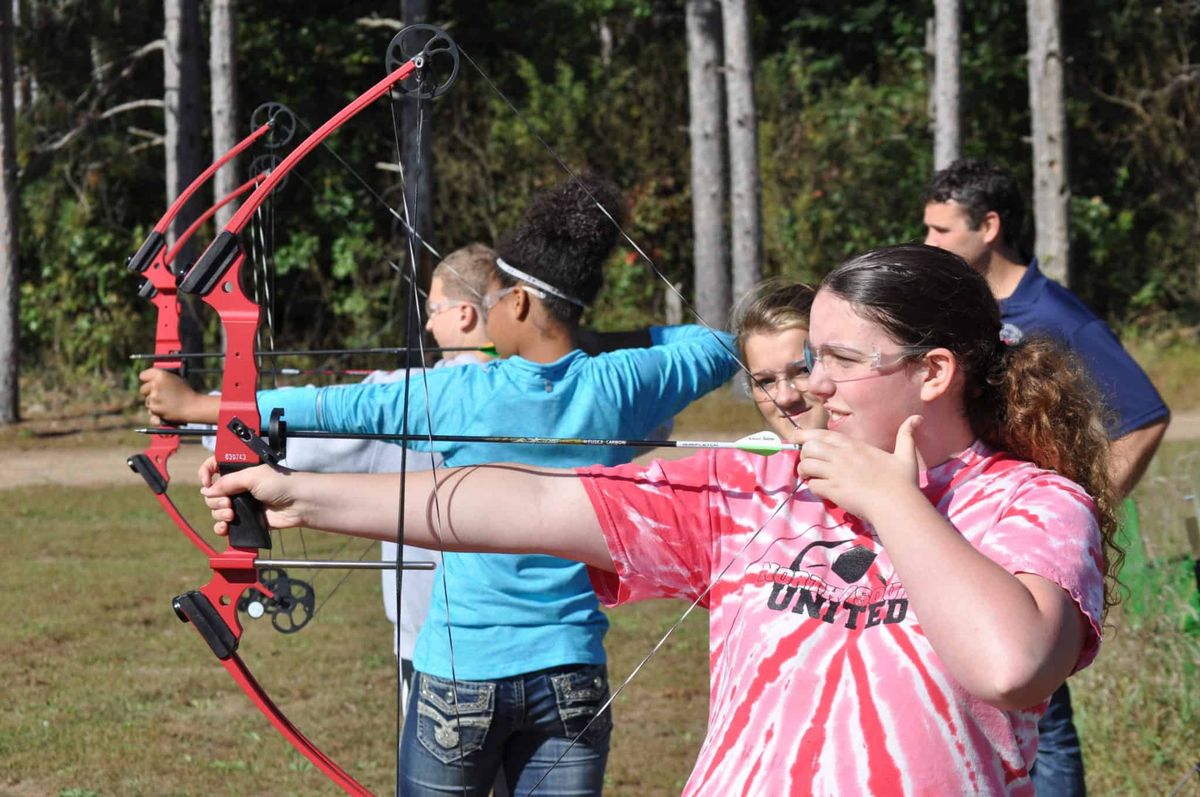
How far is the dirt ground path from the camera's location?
32.3 ft

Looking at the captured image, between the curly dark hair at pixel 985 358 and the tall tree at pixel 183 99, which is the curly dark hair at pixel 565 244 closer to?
the curly dark hair at pixel 985 358

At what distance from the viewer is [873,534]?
1.60m

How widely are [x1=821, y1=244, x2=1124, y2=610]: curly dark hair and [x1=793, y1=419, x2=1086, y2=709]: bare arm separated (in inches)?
7.9

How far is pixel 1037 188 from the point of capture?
41.2 ft

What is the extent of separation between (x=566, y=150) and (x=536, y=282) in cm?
1423

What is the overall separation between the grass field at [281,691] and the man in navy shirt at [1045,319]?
0.36 metres

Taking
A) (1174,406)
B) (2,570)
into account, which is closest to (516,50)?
(1174,406)

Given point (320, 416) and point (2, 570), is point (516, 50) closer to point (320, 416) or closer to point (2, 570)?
point (2, 570)

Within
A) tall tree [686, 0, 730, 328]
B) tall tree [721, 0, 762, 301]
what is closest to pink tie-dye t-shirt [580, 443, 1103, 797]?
tall tree [721, 0, 762, 301]

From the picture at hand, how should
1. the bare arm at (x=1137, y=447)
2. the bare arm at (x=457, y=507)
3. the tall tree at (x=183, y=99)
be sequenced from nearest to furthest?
the bare arm at (x=457, y=507), the bare arm at (x=1137, y=447), the tall tree at (x=183, y=99)

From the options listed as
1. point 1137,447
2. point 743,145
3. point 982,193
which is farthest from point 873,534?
point 743,145

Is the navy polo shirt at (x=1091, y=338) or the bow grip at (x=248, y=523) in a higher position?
the navy polo shirt at (x=1091, y=338)

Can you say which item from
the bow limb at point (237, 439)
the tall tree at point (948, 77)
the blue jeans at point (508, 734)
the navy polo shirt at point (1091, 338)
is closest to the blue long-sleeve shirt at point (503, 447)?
the blue jeans at point (508, 734)

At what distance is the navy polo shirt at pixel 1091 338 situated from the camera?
3.25 meters
